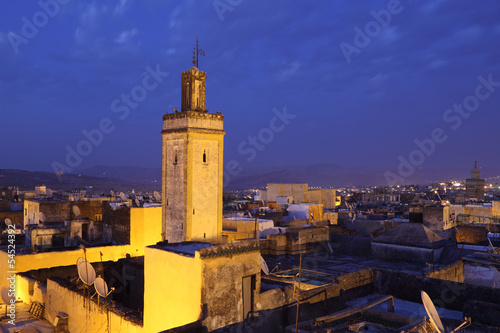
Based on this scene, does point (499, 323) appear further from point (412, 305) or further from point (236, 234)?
point (236, 234)

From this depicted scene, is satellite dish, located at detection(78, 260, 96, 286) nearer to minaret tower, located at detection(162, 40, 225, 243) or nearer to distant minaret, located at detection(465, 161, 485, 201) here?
minaret tower, located at detection(162, 40, 225, 243)

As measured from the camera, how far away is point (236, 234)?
23.5 meters

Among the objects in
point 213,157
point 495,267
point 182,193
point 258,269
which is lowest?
point 495,267

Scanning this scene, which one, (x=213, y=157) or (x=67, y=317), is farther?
(x=213, y=157)

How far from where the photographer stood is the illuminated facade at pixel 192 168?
19453 millimetres

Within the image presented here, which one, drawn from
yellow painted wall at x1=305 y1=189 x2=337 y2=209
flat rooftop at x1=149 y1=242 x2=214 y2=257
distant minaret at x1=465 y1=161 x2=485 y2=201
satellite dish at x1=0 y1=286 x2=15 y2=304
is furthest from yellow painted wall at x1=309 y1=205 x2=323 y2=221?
distant minaret at x1=465 y1=161 x2=485 y2=201

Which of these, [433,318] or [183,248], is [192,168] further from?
[433,318]

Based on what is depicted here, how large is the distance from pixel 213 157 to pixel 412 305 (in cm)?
1163

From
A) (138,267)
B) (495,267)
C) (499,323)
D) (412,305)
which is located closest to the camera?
(499,323)

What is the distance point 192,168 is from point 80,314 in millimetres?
9361

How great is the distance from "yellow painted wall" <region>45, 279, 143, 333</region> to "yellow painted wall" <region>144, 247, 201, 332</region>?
773 mm

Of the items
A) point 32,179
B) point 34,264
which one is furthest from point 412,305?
point 32,179

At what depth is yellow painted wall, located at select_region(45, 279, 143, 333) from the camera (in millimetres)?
10438

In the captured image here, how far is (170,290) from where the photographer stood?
9117mm
